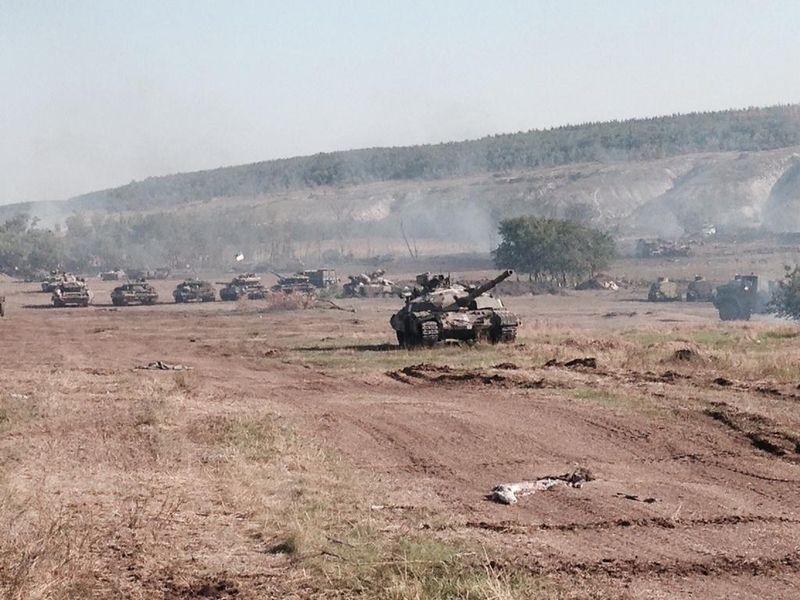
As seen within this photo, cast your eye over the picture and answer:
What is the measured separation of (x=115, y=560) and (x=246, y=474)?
3205 millimetres

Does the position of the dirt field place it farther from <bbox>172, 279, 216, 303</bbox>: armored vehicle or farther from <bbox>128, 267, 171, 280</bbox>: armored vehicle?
<bbox>128, 267, 171, 280</bbox>: armored vehicle

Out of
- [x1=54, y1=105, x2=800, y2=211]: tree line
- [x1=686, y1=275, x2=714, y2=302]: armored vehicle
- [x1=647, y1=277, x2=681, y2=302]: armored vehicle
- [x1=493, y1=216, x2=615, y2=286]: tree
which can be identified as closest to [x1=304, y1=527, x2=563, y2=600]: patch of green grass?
[x1=647, y1=277, x2=681, y2=302]: armored vehicle

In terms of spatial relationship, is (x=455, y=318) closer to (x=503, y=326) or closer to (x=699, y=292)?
(x=503, y=326)

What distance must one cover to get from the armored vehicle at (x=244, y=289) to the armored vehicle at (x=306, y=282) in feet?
3.26

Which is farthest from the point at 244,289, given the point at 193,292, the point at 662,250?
the point at 662,250

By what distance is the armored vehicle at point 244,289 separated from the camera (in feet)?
199

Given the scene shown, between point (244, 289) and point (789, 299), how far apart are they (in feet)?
92.0

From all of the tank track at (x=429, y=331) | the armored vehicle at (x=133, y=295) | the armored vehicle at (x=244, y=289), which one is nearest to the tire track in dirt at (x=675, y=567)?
the tank track at (x=429, y=331)

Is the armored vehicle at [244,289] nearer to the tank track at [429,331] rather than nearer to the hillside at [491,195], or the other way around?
the tank track at [429,331]

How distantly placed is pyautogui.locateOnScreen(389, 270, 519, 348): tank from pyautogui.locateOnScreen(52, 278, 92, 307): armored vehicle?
3075 cm

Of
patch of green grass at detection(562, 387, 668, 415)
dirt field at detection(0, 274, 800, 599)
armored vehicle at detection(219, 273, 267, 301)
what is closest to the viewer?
dirt field at detection(0, 274, 800, 599)

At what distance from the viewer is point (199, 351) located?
99.1 ft

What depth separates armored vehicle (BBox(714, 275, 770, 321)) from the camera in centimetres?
4825

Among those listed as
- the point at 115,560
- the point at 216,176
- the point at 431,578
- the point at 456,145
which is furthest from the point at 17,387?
the point at 216,176
